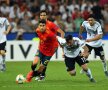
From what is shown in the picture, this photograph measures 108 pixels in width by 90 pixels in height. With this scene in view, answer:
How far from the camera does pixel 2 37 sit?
1928 cm

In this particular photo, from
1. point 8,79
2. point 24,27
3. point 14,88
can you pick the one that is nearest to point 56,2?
point 24,27

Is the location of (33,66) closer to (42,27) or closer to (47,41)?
(47,41)

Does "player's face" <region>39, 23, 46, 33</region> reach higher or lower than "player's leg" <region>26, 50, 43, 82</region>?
higher

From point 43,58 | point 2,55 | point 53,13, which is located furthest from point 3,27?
point 53,13

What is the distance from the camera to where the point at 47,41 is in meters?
15.7

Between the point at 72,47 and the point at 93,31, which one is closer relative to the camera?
the point at 72,47

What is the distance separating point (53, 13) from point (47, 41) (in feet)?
36.6

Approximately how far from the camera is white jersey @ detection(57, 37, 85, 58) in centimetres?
1528

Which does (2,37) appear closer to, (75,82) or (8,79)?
(8,79)

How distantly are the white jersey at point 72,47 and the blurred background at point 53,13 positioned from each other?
30.6 ft

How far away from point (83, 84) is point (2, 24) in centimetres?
557

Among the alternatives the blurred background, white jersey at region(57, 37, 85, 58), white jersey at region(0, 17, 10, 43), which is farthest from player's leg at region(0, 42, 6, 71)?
the blurred background

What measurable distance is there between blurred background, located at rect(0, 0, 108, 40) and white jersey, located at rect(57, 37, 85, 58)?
9.33m

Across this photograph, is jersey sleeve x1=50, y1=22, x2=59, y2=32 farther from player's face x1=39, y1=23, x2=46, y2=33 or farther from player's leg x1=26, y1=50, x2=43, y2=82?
player's leg x1=26, y1=50, x2=43, y2=82
